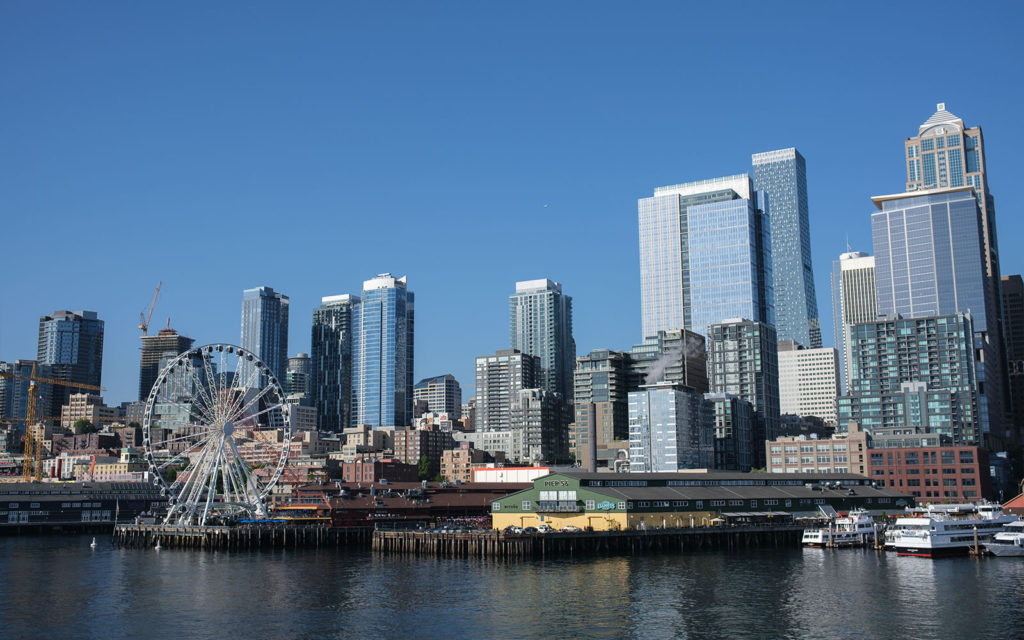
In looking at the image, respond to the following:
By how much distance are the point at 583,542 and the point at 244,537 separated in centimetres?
5210

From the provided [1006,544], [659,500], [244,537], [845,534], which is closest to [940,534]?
[1006,544]

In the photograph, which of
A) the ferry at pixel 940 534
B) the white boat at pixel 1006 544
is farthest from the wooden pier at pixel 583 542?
the white boat at pixel 1006 544

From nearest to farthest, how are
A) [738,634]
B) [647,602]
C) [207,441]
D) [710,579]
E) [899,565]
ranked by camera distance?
[738,634], [647,602], [710,579], [899,565], [207,441]

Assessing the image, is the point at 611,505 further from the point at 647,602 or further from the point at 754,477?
the point at 647,602

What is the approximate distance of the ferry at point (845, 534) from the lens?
13625cm

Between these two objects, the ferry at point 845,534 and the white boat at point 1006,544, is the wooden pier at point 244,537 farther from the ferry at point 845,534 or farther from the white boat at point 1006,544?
the white boat at point 1006,544

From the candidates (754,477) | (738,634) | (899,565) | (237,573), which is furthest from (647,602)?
(754,477)

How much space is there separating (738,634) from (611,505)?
216ft

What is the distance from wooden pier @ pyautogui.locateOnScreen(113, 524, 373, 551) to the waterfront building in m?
25.5

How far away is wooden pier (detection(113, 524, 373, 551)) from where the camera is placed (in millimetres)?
148750

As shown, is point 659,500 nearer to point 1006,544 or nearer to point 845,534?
point 845,534

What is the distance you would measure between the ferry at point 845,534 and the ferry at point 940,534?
7811 millimetres

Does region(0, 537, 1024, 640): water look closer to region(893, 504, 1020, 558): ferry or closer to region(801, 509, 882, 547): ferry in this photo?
region(893, 504, 1020, 558): ferry

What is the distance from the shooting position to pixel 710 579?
10131cm
